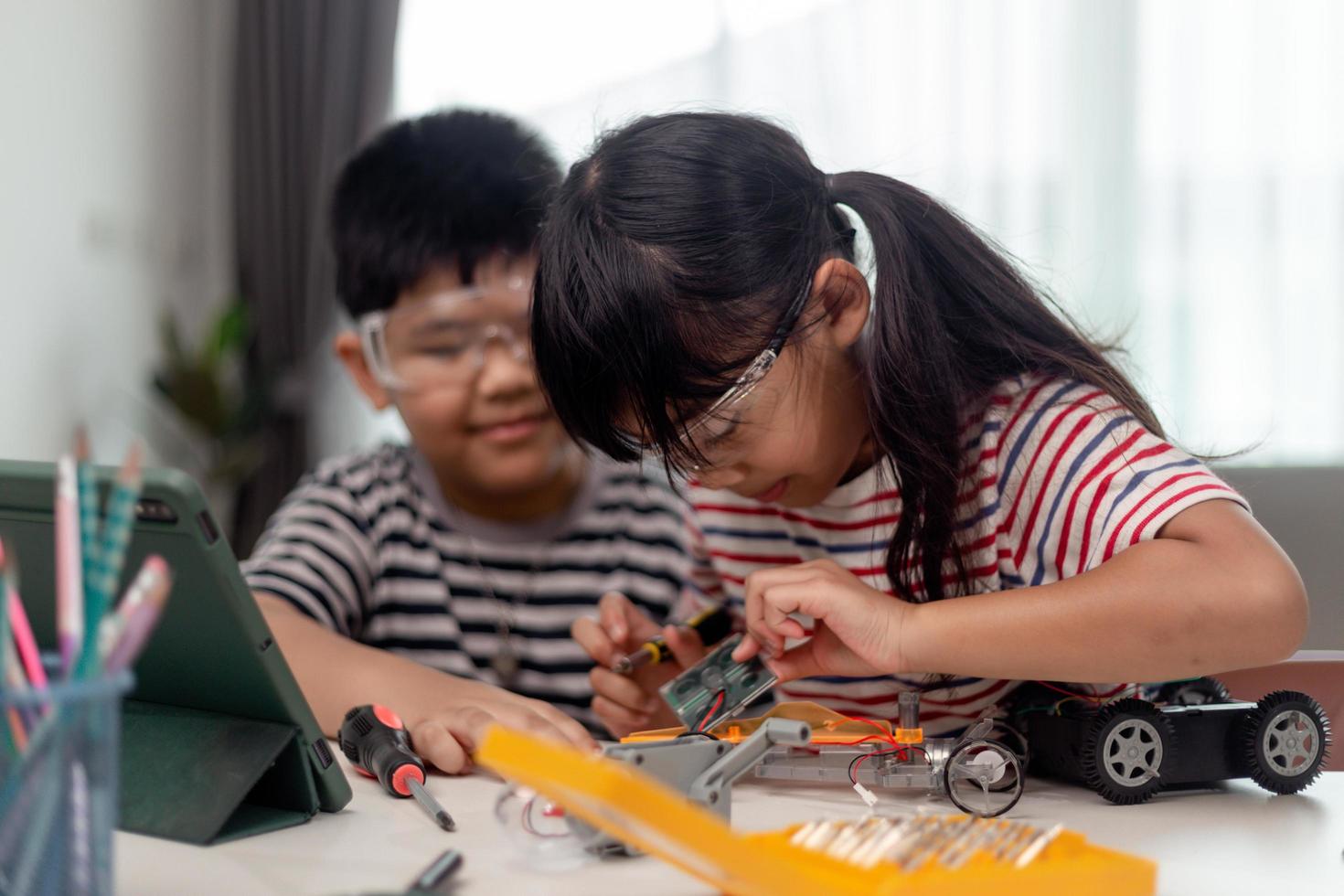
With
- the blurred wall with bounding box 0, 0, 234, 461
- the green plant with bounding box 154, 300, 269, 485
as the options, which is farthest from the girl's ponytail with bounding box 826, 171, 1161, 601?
the green plant with bounding box 154, 300, 269, 485

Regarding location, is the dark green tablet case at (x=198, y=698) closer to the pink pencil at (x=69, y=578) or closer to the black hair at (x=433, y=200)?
the pink pencil at (x=69, y=578)

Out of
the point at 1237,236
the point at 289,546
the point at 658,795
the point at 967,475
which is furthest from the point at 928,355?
the point at 1237,236

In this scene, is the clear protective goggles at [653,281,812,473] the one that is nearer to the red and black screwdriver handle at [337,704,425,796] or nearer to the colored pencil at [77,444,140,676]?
the red and black screwdriver handle at [337,704,425,796]

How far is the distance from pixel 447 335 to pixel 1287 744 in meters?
0.87

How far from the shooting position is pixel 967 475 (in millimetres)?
937

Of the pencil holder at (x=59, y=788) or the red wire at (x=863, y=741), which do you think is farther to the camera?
the red wire at (x=863, y=741)

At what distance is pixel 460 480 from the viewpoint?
1366mm

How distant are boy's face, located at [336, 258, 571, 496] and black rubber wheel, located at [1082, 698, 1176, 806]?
2.32ft

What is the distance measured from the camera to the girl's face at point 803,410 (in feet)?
2.86

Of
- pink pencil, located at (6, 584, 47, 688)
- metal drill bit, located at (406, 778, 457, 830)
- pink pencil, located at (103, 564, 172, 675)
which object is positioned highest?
pink pencil, located at (103, 564, 172, 675)

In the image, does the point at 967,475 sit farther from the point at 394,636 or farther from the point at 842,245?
the point at 394,636

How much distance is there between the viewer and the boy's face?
125cm

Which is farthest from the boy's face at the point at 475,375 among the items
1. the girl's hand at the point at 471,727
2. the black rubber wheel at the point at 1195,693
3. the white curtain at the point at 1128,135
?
the white curtain at the point at 1128,135

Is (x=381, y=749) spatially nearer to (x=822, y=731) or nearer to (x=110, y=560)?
(x=822, y=731)
